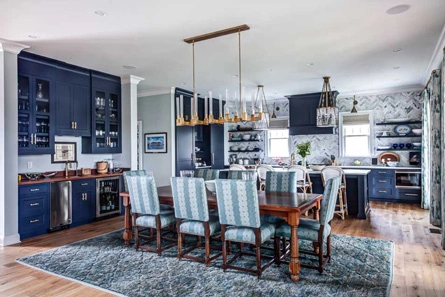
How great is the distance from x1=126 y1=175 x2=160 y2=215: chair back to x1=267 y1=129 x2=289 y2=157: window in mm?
6142

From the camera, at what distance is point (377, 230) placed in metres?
4.90

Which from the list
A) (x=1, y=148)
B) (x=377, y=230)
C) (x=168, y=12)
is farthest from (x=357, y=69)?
(x=1, y=148)

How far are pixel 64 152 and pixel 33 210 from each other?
1322 millimetres

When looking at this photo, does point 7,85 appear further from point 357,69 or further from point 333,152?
point 333,152

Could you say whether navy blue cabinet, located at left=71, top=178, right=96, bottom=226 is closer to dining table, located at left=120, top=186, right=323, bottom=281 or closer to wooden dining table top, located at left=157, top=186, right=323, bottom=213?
wooden dining table top, located at left=157, top=186, right=323, bottom=213

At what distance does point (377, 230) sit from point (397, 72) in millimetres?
3299

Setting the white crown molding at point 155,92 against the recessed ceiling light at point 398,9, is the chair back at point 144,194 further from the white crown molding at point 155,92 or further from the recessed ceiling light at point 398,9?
the white crown molding at point 155,92

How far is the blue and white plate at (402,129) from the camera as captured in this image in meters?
7.66

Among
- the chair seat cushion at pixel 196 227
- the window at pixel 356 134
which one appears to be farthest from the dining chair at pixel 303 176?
the window at pixel 356 134

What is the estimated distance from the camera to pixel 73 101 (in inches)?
219

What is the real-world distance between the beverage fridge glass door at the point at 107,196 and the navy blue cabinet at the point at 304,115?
16.1 ft

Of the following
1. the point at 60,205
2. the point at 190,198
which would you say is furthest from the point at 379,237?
the point at 60,205

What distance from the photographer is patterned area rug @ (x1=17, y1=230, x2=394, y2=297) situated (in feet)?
9.25

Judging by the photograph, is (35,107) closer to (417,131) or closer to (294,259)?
(294,259)
